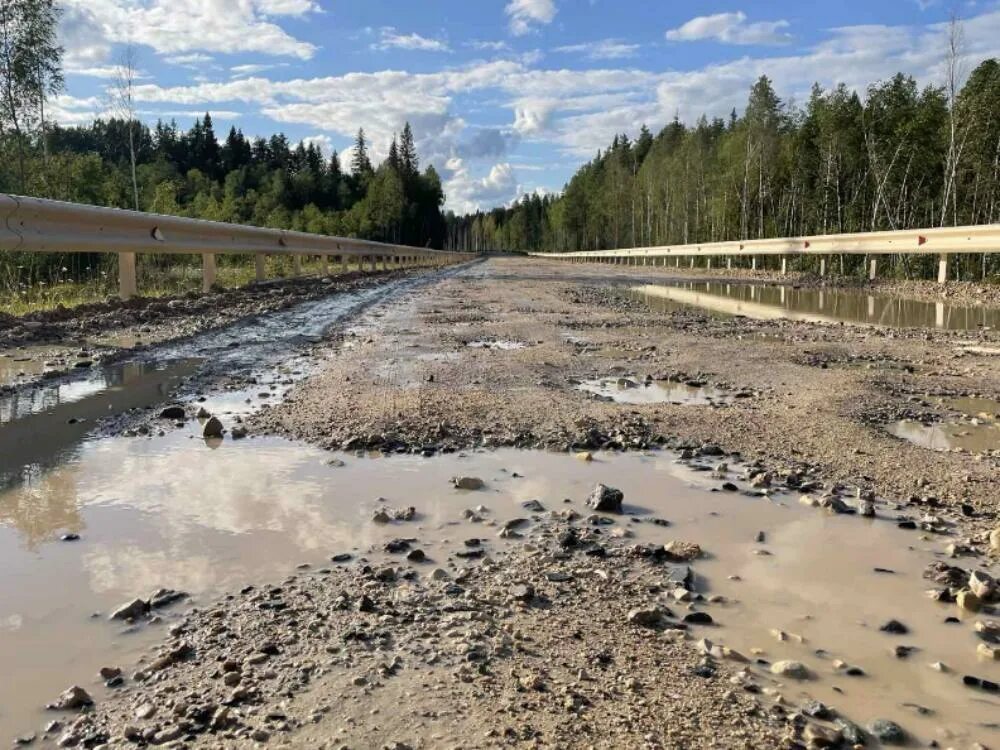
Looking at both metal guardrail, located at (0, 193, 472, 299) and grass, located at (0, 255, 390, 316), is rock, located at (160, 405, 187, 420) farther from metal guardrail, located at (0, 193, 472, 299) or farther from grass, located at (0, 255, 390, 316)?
grass, located at (0, 255, 390, 316)

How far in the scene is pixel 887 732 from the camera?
1394 millimetres

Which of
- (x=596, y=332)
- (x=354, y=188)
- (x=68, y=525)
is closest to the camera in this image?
(x=68, y=525)

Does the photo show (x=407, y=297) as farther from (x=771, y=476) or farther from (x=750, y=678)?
(x=750, y=678)

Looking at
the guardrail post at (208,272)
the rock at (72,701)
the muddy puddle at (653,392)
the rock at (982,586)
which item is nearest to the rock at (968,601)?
the rock at (982,586)

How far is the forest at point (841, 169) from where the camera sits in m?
29.4

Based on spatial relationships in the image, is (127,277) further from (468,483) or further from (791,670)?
(791,670)

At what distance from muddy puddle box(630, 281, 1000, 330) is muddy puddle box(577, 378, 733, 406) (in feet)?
14.9

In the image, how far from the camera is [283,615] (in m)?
1.80

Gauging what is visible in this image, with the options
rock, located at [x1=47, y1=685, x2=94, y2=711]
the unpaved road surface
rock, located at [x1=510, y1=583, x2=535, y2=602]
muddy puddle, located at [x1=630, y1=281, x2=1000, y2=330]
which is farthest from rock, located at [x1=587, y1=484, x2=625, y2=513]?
muddy puddle, located at [x1=630, y1=281, x2=1000, y2=330]

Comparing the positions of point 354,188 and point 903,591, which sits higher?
point 354,188

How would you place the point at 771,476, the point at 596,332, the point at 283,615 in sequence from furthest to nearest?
1. the point at 596,332
2. the point at 771,476
3. the point at 283,615

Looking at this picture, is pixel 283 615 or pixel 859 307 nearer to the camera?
pixel 283 615

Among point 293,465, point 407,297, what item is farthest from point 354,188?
point 293,465

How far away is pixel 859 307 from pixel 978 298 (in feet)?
5.79
